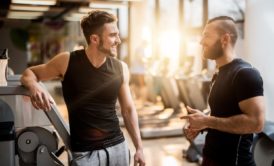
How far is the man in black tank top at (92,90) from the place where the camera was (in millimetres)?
1743

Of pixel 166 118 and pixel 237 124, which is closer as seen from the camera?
pixel 237 124

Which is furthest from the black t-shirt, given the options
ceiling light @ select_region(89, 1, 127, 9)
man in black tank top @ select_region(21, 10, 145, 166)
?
ceiling light @ select_region(89, 1, 127, 9)

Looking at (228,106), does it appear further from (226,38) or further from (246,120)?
(226,38)

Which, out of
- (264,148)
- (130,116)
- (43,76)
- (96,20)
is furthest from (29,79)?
(264,148)

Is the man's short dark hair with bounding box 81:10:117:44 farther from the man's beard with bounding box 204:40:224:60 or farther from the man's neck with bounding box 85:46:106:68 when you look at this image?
the man's beard with bounding box 204:40:224:60

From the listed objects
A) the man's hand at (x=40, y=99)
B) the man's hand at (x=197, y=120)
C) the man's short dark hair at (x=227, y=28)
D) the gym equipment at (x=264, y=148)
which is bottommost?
the gym equipment at (x=264, y=148)

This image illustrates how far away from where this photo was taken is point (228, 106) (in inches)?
64.3

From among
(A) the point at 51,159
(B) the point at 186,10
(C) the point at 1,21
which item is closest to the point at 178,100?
(B) the point at 186,10

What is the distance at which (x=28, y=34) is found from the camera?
45.2 ft

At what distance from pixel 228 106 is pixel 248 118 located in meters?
0.12

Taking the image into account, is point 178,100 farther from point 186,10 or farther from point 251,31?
point 251,31

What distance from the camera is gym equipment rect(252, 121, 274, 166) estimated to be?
116 inches

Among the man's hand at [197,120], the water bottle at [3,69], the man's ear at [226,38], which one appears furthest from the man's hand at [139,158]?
the water bottle at [3,69]

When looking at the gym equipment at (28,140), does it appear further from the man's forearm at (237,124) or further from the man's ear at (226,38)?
the man's ear at (226,38)
